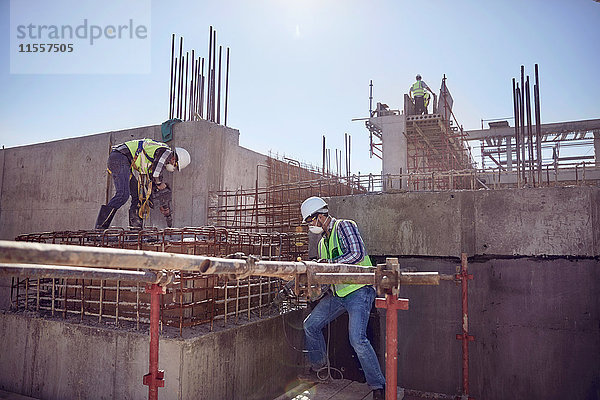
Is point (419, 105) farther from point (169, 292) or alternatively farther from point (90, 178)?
point (169, 292)

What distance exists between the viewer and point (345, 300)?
16.0 feet

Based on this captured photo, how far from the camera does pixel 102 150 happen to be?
1030cm

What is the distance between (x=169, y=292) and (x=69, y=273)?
1965mm

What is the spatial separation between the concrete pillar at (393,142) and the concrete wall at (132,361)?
12.3m

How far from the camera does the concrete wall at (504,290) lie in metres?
5.17

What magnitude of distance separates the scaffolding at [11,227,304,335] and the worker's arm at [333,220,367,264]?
1306 millimetres

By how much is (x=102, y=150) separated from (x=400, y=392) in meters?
8.52

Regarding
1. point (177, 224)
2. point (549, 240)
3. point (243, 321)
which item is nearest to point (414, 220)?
point (549, 240)

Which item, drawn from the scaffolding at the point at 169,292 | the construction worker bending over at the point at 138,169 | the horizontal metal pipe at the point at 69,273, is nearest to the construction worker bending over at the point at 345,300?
the scaffolding at the point at 169,292

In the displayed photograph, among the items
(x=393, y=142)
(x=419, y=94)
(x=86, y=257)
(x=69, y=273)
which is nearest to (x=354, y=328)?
(x=69, y=273)

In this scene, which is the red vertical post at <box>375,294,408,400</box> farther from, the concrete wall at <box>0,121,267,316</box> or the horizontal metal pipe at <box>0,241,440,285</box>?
the concrete wall at <box>0,121,267,316</box>

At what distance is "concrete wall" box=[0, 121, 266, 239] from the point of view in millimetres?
9258

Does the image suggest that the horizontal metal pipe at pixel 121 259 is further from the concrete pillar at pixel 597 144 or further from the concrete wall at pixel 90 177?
the concrete pillar at pixel 597 144

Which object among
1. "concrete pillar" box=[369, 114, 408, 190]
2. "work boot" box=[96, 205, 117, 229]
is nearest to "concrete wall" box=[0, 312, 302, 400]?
"work boot" box=[96, 205, 117, 229]
